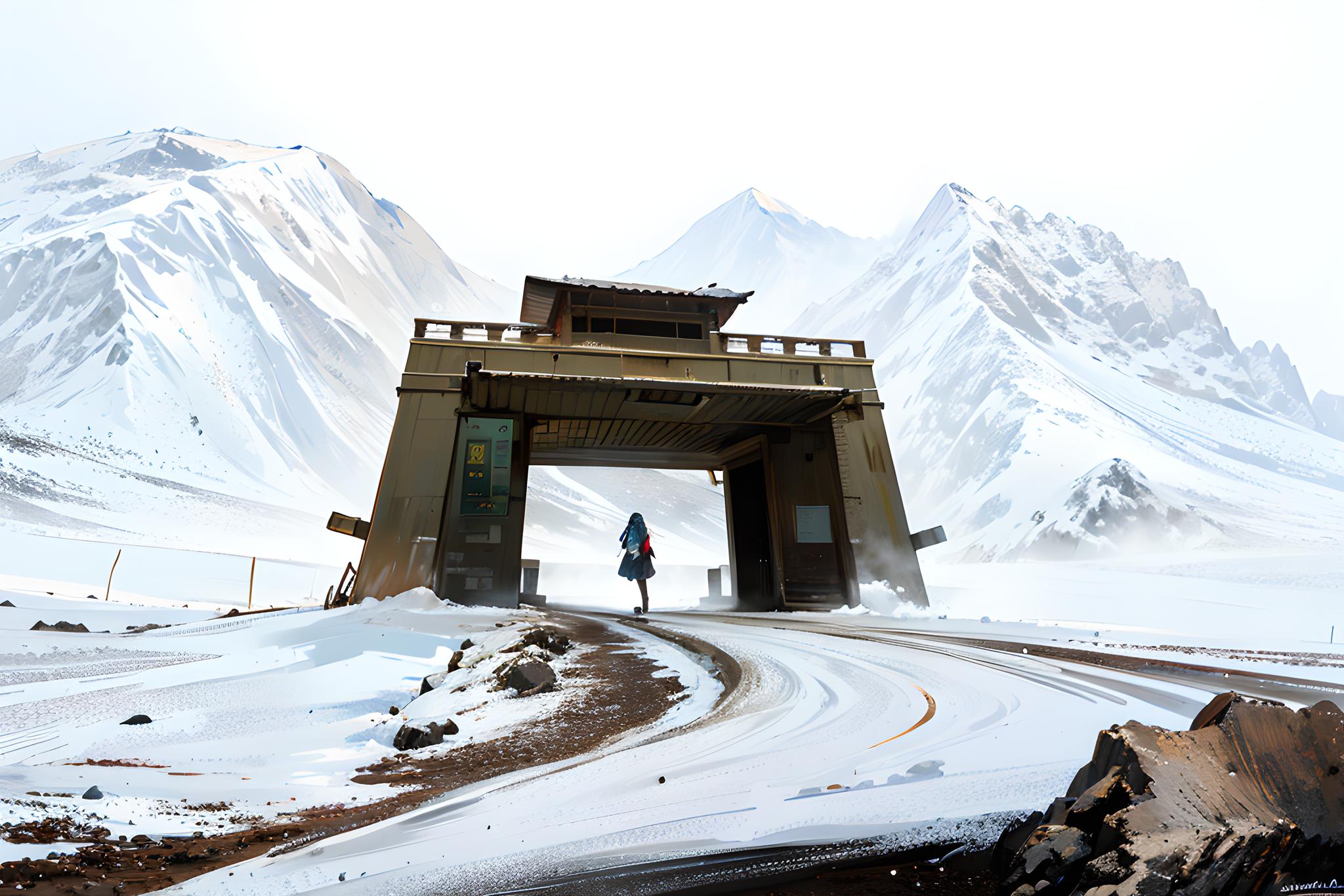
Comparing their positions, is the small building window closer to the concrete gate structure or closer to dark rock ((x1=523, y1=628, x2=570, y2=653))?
the concrete gate structure

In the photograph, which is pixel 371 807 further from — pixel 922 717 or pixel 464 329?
pixel 464 329

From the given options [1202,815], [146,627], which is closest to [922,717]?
[1202,815]

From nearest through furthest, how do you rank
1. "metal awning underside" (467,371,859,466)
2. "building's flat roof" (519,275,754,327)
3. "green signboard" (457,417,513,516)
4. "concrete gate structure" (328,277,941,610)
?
1. "metal awning underside" (467,371,859,466)
2. "concrete gate structure" (328,277,941,610)
3. "green signboard" (457,417,513,516)
4. "building's flat roof" (519,275,754,327)

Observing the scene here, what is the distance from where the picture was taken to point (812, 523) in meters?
17.2

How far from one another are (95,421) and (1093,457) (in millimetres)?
71909

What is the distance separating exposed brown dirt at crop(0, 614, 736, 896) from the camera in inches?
83.2

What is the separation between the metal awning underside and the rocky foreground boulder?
12828 millimetres

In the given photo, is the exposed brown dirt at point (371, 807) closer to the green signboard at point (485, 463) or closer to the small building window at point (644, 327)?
the green signboard at point (485, 463)

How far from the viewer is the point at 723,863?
2.11 meters

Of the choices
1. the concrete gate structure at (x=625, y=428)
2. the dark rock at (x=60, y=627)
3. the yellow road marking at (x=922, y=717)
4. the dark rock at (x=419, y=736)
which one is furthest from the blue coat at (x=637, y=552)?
the dark rock at (x=419, y=736)

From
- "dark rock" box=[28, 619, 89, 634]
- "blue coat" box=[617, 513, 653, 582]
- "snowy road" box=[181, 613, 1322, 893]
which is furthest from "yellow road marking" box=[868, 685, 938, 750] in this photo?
"blue coat" box=[617, 513, 653, 582]

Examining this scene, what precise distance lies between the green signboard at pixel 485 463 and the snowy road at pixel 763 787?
11362 millimetres

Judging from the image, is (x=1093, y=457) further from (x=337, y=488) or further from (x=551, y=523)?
(x=337, y=488)

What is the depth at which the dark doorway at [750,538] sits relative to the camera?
1969 cm
